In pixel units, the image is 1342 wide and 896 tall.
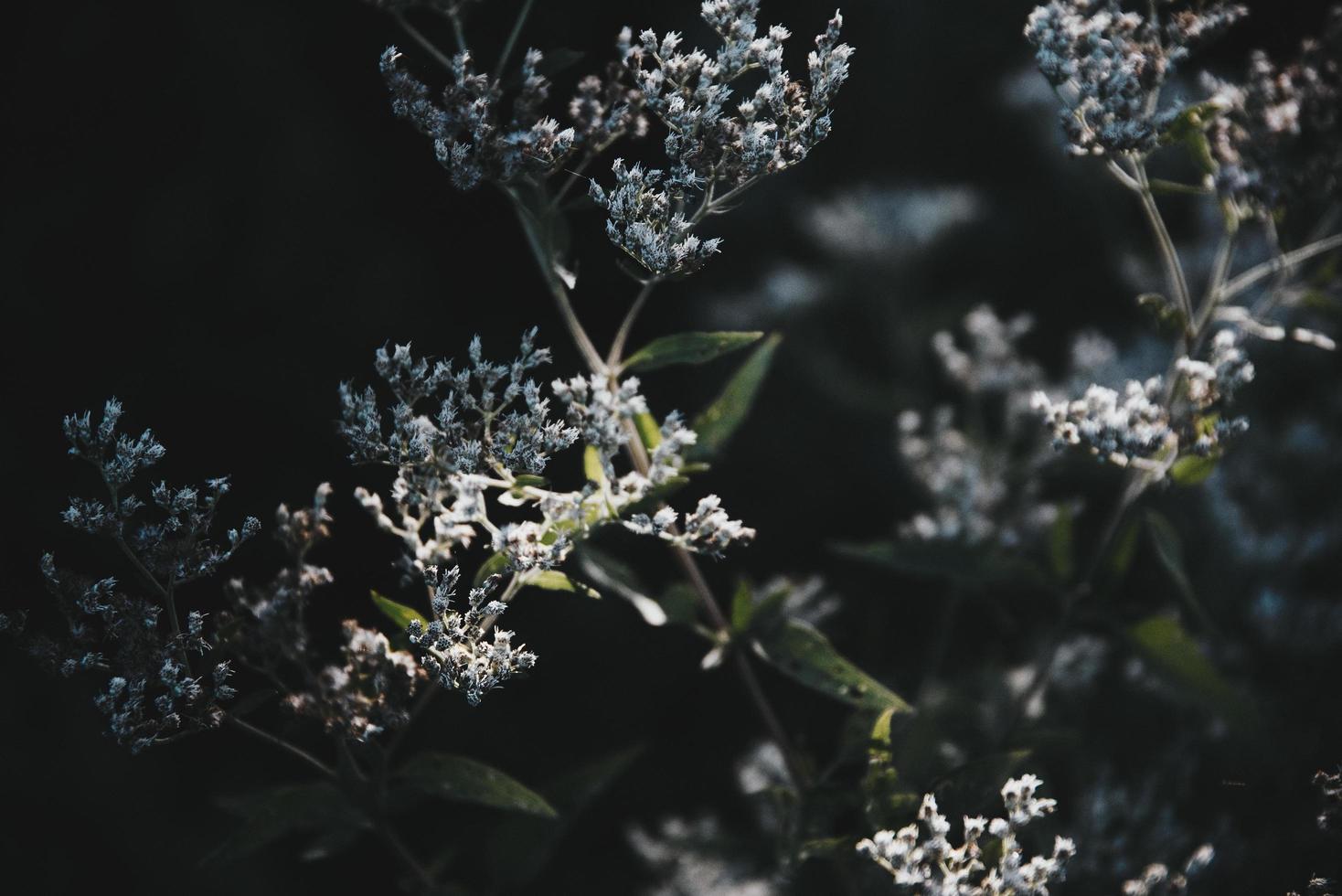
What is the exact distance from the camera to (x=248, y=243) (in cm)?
237

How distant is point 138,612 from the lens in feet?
4.23

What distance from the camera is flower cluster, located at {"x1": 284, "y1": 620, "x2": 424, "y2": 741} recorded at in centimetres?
125

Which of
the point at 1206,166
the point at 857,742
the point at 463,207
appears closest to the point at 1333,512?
the point at 1206,166

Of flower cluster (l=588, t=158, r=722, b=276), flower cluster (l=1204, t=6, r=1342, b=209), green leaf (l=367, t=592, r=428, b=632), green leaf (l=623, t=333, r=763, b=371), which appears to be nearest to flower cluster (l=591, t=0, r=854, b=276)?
flower cluster (l=588, t=158, r=722, b=276)

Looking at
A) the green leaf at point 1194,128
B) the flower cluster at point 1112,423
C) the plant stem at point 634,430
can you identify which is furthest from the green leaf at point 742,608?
the green leaf at point 1194,128

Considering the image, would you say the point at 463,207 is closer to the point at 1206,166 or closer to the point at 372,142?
the point at 372,142

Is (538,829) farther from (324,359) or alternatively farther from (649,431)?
(324,359)

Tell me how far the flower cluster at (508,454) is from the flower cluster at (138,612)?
200 millimetres

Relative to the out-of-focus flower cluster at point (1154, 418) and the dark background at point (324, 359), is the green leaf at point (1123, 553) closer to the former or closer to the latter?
the out-of-focus flower cluster at point (1154, 418)

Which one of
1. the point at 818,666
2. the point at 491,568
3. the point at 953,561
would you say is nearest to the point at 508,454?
the point at 491,568

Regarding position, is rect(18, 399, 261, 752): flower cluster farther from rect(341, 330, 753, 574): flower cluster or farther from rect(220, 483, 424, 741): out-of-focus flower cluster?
rect(341, 330, 753, 574): flower cluster

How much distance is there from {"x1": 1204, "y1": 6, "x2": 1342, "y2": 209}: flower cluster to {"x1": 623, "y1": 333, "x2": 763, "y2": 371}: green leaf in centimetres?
73

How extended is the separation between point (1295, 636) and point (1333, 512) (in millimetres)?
304

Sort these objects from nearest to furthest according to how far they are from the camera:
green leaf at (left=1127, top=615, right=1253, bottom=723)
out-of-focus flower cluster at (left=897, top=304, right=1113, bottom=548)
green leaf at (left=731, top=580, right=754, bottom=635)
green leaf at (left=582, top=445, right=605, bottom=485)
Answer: green leaf at (left=582, top=445, right=605, bottom=485), green leaf at (left=731, top=580, right=754, bottom=635), green leaf at (left=1127, top=615, right=1253, bottom=723), out-of-focus flower cluster at (left=897, top=304, right=1113, bottom=548)
